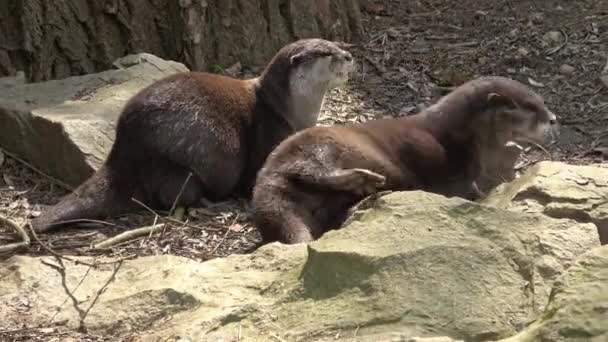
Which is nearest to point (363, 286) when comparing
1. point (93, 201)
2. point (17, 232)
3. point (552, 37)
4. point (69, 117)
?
point (17, 232)

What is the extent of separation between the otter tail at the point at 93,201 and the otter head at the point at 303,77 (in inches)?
41.1

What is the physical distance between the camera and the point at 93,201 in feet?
15.6

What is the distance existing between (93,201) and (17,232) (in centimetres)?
45

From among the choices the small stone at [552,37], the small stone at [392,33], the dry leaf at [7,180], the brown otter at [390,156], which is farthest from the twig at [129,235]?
the small stone at [552,37]

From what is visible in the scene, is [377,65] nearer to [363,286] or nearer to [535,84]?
[535,84]

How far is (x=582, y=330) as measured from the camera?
247 cm

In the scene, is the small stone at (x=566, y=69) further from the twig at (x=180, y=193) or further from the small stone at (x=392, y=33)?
the twig at (x=180, y=193)

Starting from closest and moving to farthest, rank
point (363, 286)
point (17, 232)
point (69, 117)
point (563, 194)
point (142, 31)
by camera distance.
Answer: point (363, 286)
point (563, 194)
point (17, 232)
point (69, 117)
point (142, 31)

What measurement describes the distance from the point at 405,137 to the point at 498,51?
202cm

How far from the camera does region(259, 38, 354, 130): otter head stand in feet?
18.4

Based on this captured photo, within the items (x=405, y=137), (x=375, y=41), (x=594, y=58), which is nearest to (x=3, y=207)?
(x=405, y=137)

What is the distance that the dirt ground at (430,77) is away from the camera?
4555mm

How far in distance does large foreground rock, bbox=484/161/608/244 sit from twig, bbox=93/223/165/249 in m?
1.41

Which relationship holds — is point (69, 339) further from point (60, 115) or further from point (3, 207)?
point (60, 115)
